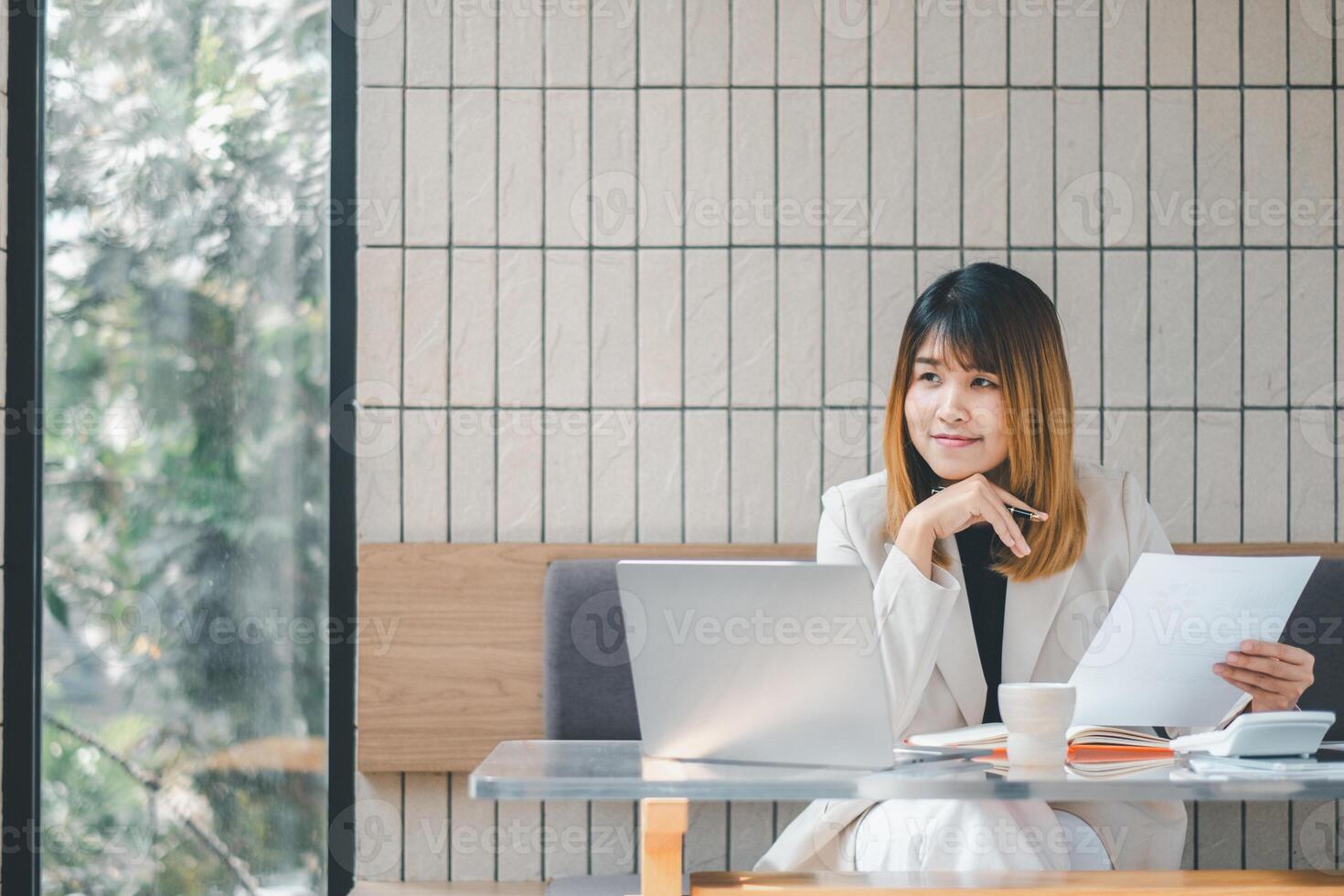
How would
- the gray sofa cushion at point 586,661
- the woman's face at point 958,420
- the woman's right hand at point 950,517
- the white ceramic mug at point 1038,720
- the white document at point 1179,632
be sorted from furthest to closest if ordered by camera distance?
1. the gray sofa cushion at point 586,661
2. the woman's face at point 958,420
3. the woman's right hand at point 950,517
4. the white document at point 1179,632
5. the white ceramic mug at point 1038,720

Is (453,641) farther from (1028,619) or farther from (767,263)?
(1028,619)

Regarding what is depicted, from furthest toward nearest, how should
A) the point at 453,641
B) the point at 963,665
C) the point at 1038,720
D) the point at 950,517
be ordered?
the point at 453,641 < the point at 963,665 < the point at 950,517 < the point at 1038,720

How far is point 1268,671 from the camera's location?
1.39 m

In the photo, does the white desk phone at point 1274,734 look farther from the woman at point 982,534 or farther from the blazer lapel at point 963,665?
the blazer lapel at point 963,665

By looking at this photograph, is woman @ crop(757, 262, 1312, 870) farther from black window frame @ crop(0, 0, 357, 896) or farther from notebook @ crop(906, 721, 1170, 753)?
black window frame @ crop(0, 0, 357, 896)

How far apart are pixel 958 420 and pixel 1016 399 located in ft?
0.32

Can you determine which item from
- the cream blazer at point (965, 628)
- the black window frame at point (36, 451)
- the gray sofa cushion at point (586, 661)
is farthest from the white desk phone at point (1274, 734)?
the black window frame at point (36, 451)

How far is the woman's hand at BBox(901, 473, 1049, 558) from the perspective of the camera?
1684 millimetres

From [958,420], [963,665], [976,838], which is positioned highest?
[958,420]

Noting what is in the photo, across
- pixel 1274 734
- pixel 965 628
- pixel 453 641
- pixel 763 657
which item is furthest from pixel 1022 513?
pixel 453 641

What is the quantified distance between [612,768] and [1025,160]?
185cm

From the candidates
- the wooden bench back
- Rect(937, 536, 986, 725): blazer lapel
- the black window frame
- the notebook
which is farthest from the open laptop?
the black window frame

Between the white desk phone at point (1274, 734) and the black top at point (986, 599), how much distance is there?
0.60m

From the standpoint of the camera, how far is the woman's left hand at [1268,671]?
1.38 metres
